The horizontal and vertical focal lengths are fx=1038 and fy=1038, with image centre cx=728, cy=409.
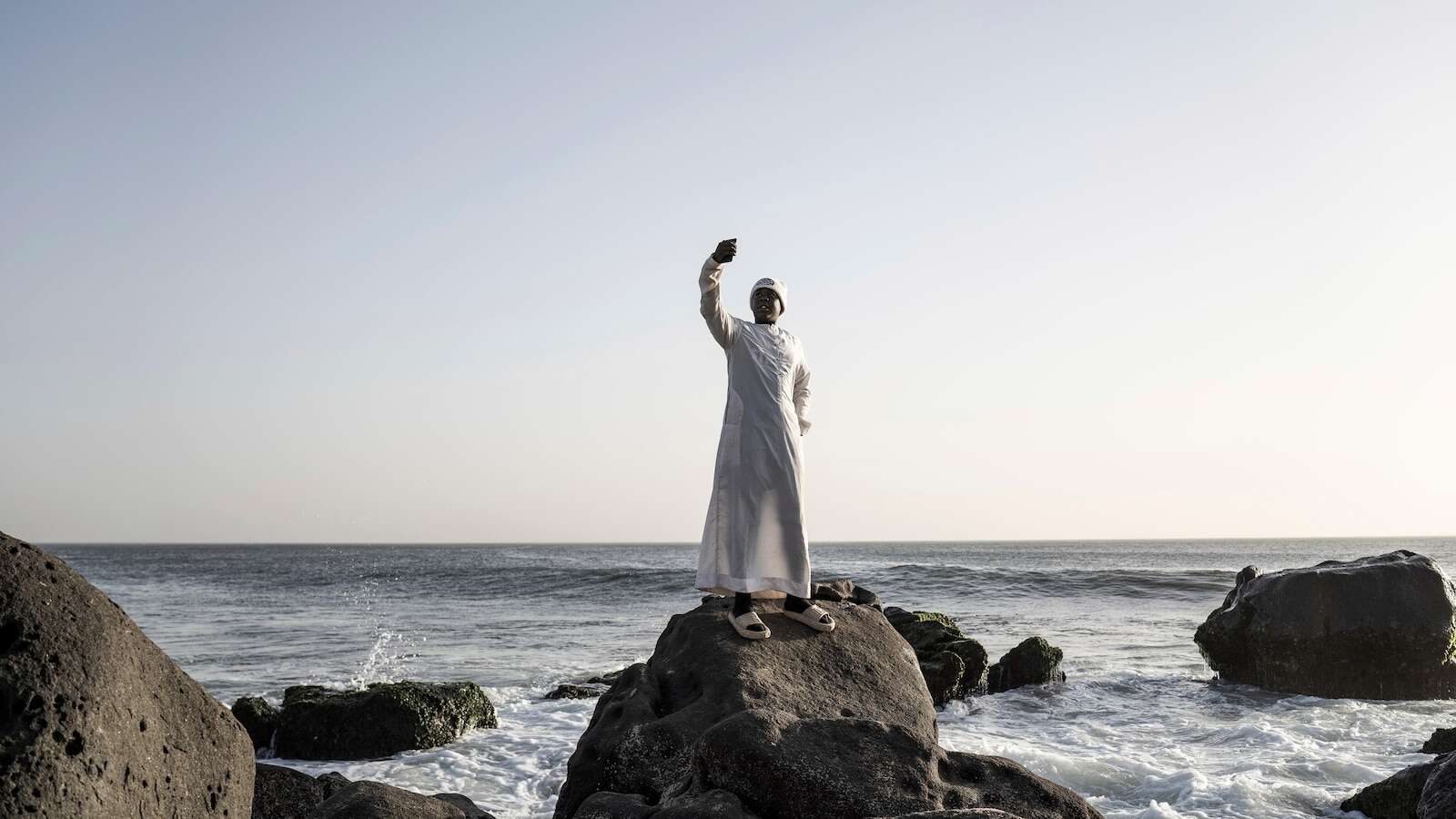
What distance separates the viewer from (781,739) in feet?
13.4

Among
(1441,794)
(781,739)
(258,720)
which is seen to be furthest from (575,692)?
(1441,794)

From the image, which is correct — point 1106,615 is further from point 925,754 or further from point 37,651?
point 37,651

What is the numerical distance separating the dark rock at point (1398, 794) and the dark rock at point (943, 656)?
4.56 metres

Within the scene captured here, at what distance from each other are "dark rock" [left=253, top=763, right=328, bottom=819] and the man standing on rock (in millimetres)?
2610

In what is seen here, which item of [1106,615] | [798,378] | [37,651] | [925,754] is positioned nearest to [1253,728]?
[798,378]

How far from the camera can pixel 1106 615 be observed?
21.2 metres

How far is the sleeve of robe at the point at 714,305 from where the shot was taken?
6234mm

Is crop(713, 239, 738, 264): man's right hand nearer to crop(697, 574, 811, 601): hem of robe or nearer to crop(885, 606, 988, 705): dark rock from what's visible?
crop(697, 574, 811, 601): hem of robe

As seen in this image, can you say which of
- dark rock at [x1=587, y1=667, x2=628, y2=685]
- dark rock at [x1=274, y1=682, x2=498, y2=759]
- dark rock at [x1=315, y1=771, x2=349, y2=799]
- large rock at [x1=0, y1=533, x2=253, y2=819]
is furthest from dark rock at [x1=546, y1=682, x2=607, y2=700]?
large rock at [x1=0, y1=533, x2=253, y2=819]

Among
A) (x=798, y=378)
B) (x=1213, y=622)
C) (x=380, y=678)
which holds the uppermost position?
(x=798, y=378)

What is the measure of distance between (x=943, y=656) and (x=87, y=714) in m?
8.94

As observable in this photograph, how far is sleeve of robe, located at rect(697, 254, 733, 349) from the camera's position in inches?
245

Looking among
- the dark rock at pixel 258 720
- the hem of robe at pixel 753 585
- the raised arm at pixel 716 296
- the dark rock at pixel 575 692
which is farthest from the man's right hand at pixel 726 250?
the dark rock at pixel 575 692

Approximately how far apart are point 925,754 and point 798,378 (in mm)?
3032
